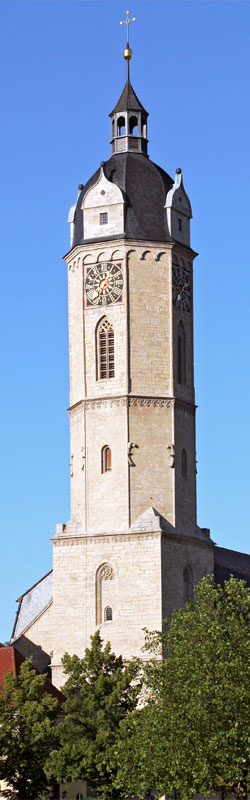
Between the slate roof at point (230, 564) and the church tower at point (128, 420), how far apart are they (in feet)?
32.5

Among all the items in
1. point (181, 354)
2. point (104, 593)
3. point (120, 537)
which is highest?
point (181, 354)

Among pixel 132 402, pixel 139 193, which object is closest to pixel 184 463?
pixel 132 402

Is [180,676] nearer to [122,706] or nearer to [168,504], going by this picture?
[122,706]

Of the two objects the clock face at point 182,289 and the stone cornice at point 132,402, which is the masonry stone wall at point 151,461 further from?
the clock face at point 182,289

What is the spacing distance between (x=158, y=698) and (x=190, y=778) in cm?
469

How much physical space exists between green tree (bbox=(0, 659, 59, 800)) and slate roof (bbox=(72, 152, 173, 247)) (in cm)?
2102

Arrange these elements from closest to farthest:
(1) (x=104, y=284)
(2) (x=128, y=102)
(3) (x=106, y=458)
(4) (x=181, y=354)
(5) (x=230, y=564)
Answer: (3) (x=106, y=458)
(1) (x=104, y=284)
(4) (x=181, y=354)
(2) (x=128, y=102)
(5) (x=230, y=564)

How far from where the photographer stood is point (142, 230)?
7269 cm

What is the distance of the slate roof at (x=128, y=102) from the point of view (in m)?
77.1

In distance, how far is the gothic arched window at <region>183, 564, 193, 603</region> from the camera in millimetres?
70625

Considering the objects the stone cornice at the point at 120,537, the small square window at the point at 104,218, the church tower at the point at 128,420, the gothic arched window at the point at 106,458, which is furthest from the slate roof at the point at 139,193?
the stone cornice at the point at 120,537

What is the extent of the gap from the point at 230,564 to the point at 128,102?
24444 mm

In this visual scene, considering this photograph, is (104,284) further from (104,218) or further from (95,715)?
(95,715)

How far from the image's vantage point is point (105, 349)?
7212 cm
